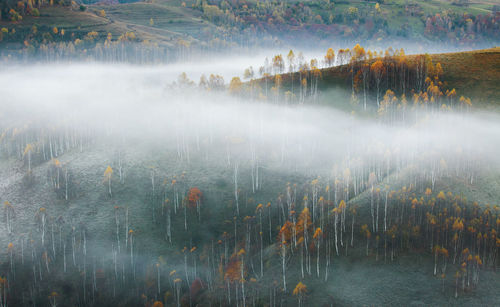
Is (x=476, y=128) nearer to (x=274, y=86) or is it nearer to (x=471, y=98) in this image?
(x=471, y=98)

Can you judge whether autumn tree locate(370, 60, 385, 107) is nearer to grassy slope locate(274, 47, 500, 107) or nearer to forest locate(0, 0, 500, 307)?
forest locate(0, 0, 500, 307)

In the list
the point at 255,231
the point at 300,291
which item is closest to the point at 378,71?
the point at 255,231

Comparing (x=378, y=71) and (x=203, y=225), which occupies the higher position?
(x=378, y=71)

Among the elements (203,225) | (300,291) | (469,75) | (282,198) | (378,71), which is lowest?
(300,291)

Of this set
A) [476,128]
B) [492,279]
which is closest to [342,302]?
[492,279]

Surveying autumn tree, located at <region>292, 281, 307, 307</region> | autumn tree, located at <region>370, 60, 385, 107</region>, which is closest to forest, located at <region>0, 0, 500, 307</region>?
autumn tree, located at <region>292, 281, 307, 307</region>

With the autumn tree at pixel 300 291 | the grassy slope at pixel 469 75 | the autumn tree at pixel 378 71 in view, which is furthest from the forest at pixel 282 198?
the autumn tree at pixel 378 71

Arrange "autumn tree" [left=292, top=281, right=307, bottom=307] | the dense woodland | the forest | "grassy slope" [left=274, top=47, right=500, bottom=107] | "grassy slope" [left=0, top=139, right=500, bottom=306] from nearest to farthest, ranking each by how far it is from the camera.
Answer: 1. "grassy slope" [left=0, top=139, right=500, bottom=306]
2. "autumn tree" [left=292, top=281, right=307, bottom=307]
3. the forest
4. the dense woodland
5. "grassy slope" [left=274, top=47, right=500, bottom=107]

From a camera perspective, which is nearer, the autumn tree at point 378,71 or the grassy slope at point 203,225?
the grassy slope at point 203,225

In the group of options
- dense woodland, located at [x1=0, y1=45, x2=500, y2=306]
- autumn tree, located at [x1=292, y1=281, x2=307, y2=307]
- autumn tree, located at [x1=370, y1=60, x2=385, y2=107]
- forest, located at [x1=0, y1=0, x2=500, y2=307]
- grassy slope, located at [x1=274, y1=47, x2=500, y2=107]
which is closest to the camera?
autumn tree, located at [x1=292, y1=281, x2=307, y2=307]

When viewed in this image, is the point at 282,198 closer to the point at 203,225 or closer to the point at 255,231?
the point at 255,231

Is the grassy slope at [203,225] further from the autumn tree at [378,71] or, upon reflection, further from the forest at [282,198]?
the autumn tree at [378,71]

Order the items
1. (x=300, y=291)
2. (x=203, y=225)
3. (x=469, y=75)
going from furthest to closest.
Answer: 1. (x=469, y=75)
2. (x=203, y=225)
3. (x=300, y=291)
